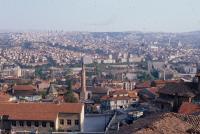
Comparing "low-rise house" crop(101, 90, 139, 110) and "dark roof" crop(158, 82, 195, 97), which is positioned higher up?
"dark roof" crop(158, 82, 195, 97)

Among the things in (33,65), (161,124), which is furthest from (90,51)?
(161,124)

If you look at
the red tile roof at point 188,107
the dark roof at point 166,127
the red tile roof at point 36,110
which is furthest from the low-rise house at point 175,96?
the dark roof at point 166,127

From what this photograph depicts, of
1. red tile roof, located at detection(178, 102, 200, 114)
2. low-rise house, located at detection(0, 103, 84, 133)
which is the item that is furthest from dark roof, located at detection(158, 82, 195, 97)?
low-rise house, located at detection(0, 103, 84, 133)

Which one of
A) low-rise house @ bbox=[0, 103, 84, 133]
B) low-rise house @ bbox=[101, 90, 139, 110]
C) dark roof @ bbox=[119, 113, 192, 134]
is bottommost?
low-rise house @ bbox=[101, 90, 139, 110]

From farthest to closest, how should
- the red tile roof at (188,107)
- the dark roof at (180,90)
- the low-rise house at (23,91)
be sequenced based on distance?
the low-rise house at (23,91) < the dark roof at (180,90) < the red tile roof at (188,107)

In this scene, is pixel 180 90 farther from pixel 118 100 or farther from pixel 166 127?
pixel 118 100

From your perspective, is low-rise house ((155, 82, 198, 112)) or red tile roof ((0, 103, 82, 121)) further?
red tile roof ((0, 103, 82, 121))

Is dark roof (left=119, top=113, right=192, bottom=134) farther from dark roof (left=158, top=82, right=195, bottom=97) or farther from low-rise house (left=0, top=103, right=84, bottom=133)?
low-rise house (left=0, top=103, right=84, bottom=133)

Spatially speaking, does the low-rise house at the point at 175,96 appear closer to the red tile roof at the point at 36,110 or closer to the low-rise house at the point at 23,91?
the red tile roof at the point at 36,110

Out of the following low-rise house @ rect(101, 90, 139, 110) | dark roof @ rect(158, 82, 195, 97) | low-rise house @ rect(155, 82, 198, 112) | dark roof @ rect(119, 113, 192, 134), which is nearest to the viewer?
dark roof @ rect(119, 113, 192, 134)
